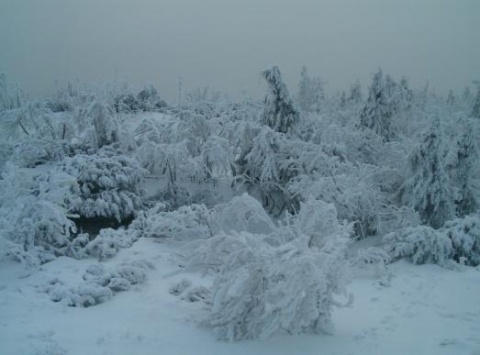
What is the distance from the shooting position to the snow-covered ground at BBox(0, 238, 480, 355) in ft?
23.1

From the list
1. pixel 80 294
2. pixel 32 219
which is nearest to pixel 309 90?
pixel 32 219

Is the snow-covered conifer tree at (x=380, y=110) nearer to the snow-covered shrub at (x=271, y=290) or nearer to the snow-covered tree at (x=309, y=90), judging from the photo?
the snow-covered shrub at (x=271, y=290)

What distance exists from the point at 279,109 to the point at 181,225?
25.1ft

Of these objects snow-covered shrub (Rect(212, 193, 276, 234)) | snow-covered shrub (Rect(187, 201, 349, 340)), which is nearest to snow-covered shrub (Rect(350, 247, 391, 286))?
snow-covered shrub (Rect(212, 193, 276, 234))

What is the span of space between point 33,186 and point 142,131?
276 inches

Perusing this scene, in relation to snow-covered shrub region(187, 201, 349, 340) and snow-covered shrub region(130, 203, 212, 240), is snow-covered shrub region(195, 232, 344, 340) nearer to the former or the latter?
snow-covered shrub region(187, 201, 349, 340)

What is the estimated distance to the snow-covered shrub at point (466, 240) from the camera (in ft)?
37.8

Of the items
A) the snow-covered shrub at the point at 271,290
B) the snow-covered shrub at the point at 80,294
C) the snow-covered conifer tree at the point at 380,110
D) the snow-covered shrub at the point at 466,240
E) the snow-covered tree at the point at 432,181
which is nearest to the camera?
the snow-covered shrub at the point at 271,290

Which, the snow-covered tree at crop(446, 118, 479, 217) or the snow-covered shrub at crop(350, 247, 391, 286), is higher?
the snow-covered tree at crop(446, 118, 479, 217)

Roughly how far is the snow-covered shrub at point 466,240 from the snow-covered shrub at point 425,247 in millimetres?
289

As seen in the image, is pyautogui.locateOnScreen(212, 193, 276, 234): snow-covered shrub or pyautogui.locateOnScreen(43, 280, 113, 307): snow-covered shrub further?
pyautogui.locateOnScreen(212, 193, 276, 234): snow-covered shrub

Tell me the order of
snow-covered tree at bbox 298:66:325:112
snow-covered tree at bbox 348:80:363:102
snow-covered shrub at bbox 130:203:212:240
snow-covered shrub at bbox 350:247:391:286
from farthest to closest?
snow-covered tree at bbox 298:66:325:112
snow-covered tree at bbox 348:80:363:102
snow-covered shrub at bbox 130:203:212:240
snow-covered shrub at bbox 350:247:391:286

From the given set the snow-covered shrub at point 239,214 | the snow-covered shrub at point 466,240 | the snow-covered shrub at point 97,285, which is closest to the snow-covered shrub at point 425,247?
the snow-covered shrub at point 466,240

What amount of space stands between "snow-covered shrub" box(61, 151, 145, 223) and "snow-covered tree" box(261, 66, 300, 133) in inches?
232
